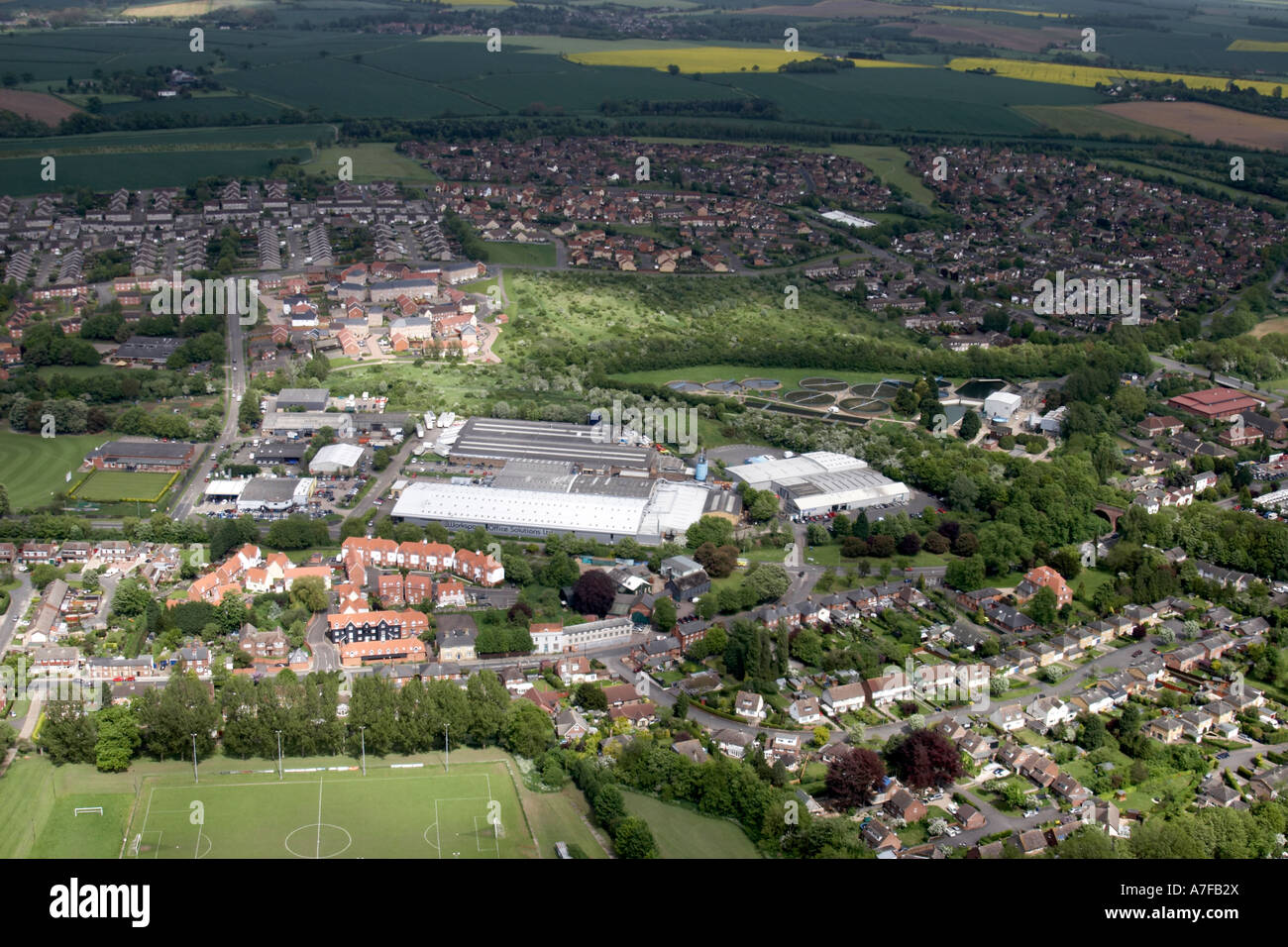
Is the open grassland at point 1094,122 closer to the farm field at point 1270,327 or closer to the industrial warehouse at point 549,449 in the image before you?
the farm field at point 1270,327

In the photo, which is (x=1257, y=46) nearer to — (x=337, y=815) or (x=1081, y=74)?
(x=1081, y=74)

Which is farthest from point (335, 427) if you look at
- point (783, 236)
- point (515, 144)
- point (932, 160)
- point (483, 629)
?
point (932, 160)

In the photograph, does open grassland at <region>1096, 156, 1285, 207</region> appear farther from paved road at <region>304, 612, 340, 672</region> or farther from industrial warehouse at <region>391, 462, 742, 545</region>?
paved road at <region>304, 612, 340, 672</region>

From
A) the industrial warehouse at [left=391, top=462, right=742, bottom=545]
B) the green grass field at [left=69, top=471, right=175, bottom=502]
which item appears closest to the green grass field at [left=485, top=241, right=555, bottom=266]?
the industrial warehouse at [left=391, top=462, right=742, bottom=545]

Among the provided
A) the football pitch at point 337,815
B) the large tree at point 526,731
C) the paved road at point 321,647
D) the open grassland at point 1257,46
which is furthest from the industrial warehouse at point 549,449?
the open grassland at point 1257,46

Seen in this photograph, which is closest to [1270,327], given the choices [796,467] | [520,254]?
[796,467]

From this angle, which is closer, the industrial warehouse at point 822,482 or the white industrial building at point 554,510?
the white industrial building at point 554,510

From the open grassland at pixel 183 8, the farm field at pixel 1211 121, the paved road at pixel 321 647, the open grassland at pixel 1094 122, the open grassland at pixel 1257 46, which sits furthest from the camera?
the open grassland at pixel 1257 46
